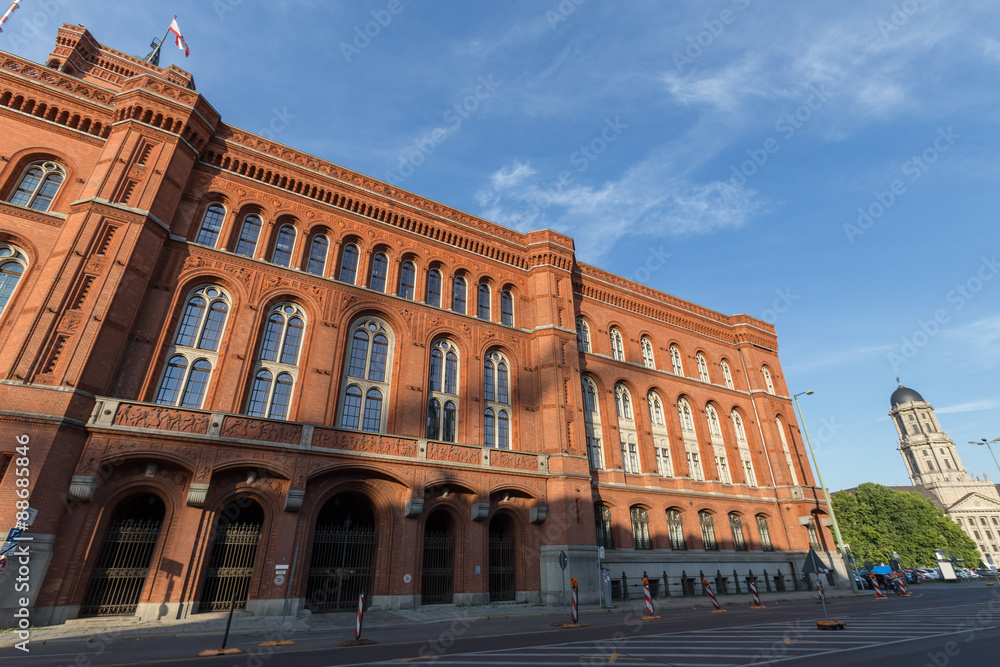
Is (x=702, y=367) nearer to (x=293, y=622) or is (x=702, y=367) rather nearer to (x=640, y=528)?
(x=640, y=528)

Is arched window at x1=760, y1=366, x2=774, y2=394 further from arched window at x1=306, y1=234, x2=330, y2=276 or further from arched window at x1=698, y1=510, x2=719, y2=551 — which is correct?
arched window at x1=306, y1=234, x2=330, y2=276

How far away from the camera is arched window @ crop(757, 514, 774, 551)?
31.2 meters

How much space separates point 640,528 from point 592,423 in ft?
21.0

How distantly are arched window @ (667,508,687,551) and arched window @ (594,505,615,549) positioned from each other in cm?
440

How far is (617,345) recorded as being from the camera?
3219cm

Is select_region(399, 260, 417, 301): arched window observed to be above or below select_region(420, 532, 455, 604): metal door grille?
above

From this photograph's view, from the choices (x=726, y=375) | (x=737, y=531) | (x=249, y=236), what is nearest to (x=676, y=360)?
(x=726, y=375)

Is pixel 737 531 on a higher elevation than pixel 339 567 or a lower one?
higher

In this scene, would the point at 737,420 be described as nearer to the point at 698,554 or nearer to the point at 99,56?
the point at 698,554

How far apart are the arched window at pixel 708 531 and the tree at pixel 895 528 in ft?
108

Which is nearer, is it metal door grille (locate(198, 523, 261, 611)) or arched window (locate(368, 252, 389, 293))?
metal door grille (locate(198, 523, 261, 611))

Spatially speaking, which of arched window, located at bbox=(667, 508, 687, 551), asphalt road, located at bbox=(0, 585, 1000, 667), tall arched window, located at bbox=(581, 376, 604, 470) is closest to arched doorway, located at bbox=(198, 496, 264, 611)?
asphalt road, located at bbox=(0, 585, 1000, 667)

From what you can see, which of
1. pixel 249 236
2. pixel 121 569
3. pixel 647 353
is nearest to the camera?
pixel 121 569

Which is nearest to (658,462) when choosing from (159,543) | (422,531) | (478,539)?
(478,539)
